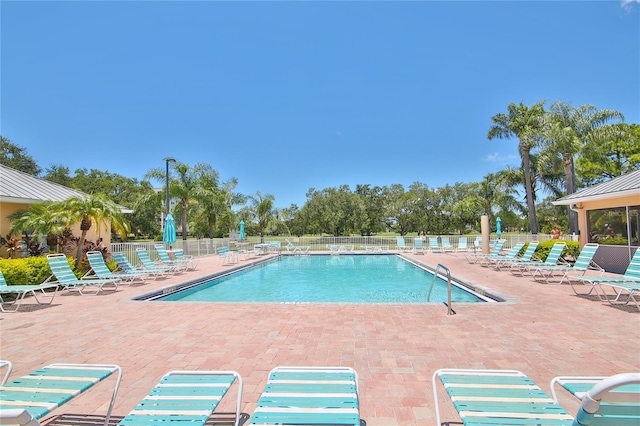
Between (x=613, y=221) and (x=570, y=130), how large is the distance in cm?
998

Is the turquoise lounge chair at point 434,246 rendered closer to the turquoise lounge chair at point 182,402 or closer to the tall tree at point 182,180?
the tall tree at point 182,180

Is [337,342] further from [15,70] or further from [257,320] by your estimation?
[15,70]

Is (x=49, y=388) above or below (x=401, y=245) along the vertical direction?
above

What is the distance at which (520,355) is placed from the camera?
161 inches

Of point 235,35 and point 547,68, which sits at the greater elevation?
point 235,35

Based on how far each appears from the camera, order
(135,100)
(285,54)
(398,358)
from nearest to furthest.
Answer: (398,358)
(285,54)
(135,100)

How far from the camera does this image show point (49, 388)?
2.40 metres

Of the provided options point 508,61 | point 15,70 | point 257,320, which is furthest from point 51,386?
point 508,61

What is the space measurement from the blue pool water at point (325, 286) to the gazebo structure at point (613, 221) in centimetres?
614

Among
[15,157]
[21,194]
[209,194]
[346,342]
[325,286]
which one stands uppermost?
[15,157]

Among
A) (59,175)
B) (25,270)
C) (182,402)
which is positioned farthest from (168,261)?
(59,175)

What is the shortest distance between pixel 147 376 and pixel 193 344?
3.53 feet

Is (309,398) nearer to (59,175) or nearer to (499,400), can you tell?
(499,400)

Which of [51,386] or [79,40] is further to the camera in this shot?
[79,40]
